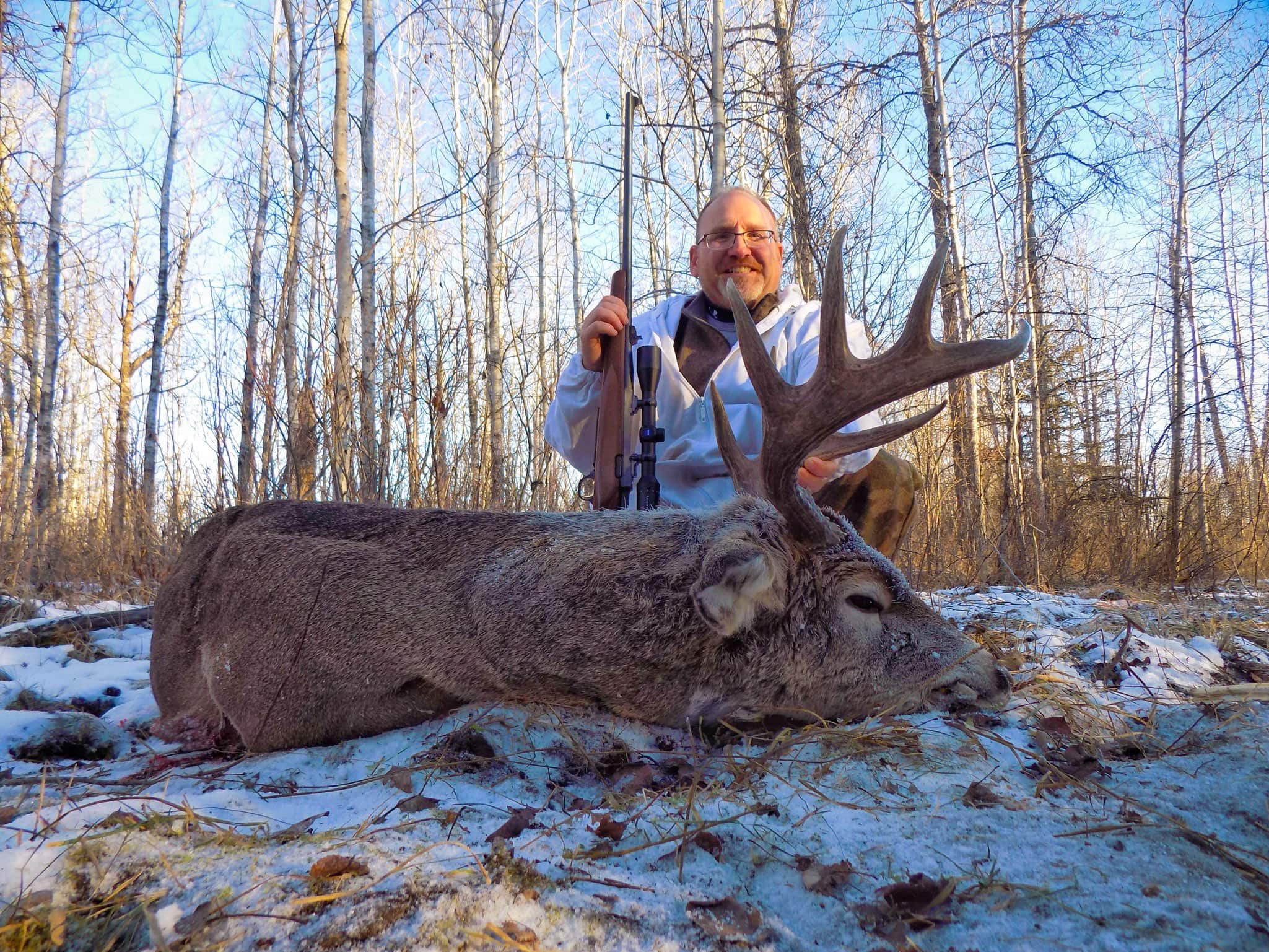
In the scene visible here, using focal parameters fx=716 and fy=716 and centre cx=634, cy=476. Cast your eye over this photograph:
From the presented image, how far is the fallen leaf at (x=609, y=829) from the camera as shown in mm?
1622

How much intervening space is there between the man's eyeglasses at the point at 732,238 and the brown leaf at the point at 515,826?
419 cm

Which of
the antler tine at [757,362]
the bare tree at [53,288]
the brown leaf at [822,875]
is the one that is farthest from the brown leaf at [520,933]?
the bare tree at [53,288]

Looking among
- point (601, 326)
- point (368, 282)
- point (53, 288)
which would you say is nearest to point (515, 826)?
point (601, 326)

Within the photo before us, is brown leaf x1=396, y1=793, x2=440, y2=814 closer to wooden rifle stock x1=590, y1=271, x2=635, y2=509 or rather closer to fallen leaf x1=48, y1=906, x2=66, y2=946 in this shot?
fallen leaf x1=48, y1=906, x2=66, y2=946

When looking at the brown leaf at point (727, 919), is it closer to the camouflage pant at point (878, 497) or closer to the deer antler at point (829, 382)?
the deer antler at point (829, 382)

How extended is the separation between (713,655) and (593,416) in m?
2.56

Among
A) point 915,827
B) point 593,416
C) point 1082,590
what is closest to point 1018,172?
point 1082,590

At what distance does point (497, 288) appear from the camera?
1312 cm

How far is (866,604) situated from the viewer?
2.76 m

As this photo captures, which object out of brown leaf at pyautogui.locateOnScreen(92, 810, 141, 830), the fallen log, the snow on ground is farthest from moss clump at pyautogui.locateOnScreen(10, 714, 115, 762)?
the fallen log

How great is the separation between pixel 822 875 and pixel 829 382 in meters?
1.80

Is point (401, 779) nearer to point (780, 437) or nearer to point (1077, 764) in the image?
point (780, 437)

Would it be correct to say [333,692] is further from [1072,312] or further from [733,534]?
[1072,312]

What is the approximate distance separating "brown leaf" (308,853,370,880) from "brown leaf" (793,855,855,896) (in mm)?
857
